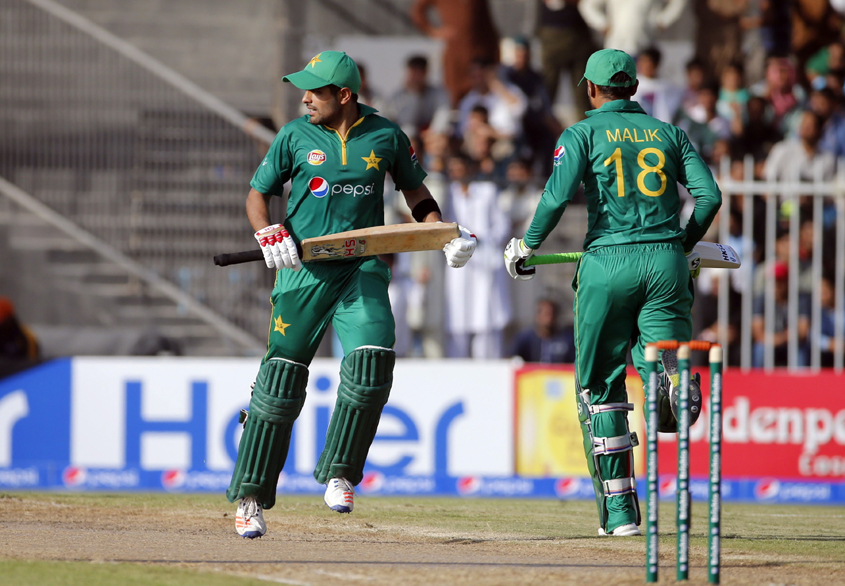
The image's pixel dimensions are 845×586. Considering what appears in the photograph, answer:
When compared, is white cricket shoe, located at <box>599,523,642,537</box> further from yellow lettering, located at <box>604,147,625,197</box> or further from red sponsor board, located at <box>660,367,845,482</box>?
red sponsor board, located at <box>660,367,845,482</box>

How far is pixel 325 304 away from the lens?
618cm

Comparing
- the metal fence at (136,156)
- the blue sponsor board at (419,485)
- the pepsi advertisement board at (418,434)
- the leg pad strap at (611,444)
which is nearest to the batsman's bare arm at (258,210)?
the leg pad strap at (611,444)

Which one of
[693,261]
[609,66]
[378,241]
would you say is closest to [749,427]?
[693,261]

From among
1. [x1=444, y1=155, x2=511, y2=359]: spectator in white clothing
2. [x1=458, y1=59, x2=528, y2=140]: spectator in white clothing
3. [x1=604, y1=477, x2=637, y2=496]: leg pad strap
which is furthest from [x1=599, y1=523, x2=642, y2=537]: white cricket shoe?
[x1=458, y1=59, x2=528, y2=140]: spectator in white clothing

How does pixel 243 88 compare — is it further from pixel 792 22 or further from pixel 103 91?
pixel 792 22

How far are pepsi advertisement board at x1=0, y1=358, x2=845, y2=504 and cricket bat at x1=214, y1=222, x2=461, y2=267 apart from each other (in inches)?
188

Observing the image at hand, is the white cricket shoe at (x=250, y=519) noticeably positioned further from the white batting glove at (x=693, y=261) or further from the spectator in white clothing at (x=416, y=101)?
the spectator in white clothing at (x=416, y=101)

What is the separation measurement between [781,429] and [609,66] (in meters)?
5.68

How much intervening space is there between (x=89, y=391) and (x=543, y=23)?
6665mm

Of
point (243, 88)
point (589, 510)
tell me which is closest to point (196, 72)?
point (243, 88)

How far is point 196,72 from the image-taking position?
16922 millimetres

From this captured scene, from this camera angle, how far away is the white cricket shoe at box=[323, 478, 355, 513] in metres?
6.10

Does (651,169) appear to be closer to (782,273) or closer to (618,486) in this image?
(618,486)

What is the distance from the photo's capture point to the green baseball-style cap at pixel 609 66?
20.4 ft
